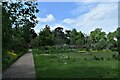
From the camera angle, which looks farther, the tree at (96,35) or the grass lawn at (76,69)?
the tree at (96,35)

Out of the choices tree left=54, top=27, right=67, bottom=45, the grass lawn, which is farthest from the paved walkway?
tree left=54, top=27, right=67, bottom=45

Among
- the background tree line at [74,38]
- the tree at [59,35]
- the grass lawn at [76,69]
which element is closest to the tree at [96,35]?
the background tree line at [74,38]

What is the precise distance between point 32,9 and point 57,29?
60.2 meters

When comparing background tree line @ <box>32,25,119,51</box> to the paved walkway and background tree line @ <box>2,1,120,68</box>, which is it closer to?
background tree line @ <box>2,1,120,68</box>

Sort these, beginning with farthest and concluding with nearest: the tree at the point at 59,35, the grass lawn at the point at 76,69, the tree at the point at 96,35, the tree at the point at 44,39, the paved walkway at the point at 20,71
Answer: the tree at the point at 59,35, the tree at the point at 96,35, the tree at the point at 44,39, the paved walkway at the point at 20,71, the grass lawn at the point at 76,69

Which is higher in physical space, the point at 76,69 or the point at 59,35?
the point at 59,35

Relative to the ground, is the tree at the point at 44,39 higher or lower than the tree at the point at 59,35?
lower

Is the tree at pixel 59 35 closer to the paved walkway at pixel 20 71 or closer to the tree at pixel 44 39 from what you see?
the tree at pixel 44 39

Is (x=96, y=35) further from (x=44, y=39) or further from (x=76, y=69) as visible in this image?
(x=76, y=69)

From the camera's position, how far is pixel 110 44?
1639 inches

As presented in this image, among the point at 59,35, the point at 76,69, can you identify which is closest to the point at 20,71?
the point at 76,69

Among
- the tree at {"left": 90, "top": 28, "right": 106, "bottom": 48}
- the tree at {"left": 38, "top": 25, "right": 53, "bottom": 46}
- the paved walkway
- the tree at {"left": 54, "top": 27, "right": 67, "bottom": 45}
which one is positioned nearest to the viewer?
the paved walkway

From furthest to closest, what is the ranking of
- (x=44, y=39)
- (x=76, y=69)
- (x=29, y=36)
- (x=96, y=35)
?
(x=96, y=35) → (x=29, y=36) → (x=44, y=39) → (x=76, y=69)

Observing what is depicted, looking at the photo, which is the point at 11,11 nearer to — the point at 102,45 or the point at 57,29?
the point at 102,45
